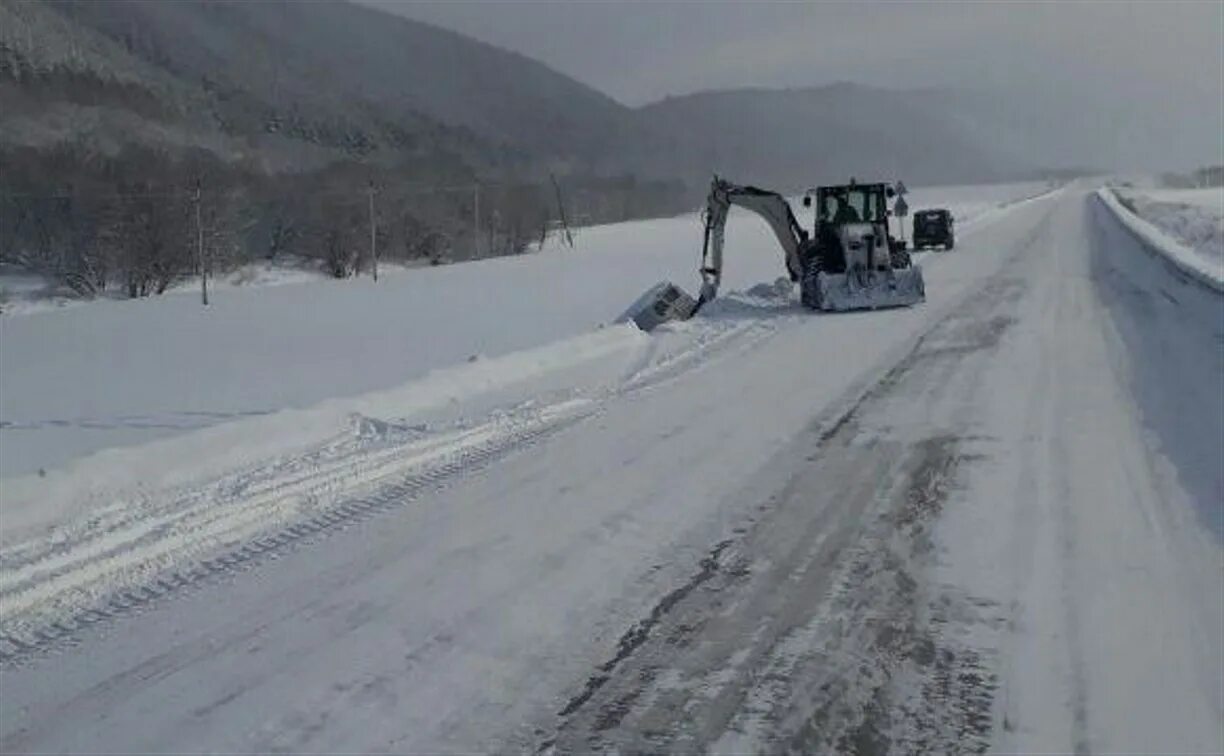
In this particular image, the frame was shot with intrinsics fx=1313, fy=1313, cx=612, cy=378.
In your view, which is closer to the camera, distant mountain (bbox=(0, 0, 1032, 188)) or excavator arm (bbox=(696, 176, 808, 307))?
excavator arm (bbox=(696, 176, 808, 307))

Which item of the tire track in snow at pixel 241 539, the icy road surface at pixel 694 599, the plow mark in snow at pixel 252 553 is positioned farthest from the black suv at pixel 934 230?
the plow mark in snow at pixel 252 553

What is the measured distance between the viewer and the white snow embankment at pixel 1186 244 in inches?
1005

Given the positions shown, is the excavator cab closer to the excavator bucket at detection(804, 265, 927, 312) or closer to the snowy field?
the excavator bucket at detection(804, 265, 927, 312)

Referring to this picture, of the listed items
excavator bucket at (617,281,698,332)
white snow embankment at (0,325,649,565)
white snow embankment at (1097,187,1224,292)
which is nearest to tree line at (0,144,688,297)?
excavator bucket at (617,281,698,332)


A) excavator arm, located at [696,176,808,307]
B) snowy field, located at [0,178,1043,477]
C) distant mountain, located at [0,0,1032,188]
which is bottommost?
snowy field, located at [0,178,1043,477]

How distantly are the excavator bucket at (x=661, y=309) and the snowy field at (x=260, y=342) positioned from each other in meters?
1.27

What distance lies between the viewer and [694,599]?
673 centimetres

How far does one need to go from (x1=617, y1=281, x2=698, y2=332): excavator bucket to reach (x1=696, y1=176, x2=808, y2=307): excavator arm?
803 millimetres

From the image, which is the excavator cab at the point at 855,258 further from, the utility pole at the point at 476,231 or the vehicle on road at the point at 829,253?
the utility pole at the point at 476,231

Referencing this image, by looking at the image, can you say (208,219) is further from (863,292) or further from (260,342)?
(863,292)

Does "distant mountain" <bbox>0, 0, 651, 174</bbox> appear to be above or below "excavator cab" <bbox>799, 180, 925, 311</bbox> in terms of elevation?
above

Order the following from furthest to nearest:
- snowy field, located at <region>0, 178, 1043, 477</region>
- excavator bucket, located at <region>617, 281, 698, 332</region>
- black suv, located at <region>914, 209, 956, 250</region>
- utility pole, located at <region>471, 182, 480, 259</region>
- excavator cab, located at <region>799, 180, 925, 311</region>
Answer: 1. utility pole, located at <region>471, 182, 480, 259</region>
2. black suv, located at <region>914, 209, 956, 250</region>
3. excavator cab, located at <region>799, 180, 925, 311</region>
4. excavator bucket, located at <region>617, 281, 698, 332</region>
5. snowy field, located at <region>0, 178, 1043, 477</region>

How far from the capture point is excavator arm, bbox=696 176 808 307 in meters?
23.5

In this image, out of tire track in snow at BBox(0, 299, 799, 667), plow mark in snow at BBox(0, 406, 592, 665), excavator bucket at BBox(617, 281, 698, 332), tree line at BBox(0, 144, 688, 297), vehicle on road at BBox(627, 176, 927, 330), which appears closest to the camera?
plow mark in snow at BBox(0, 406, 592, 665)
